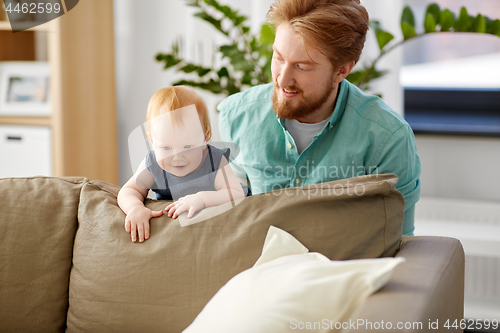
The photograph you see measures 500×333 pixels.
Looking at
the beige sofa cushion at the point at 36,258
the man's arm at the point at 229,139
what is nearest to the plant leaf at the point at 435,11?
the man's arm at the point at 229,139

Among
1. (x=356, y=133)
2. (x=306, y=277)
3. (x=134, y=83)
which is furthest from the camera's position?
Result: (x=134, y=83)

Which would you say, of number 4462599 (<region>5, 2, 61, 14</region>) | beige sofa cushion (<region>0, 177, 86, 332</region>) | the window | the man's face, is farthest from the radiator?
number 4462599 (<region>5, 2, 61, 14</region>)

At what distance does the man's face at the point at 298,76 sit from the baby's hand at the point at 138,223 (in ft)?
1.59

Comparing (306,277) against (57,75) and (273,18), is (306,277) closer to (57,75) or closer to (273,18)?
(273,18)

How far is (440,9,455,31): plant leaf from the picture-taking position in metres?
1.66

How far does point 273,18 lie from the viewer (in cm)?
135

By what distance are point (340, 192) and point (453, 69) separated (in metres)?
1.52

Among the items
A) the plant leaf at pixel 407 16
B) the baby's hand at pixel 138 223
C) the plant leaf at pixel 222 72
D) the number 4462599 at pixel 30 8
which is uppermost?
the number 4462599 at pixel 30 8

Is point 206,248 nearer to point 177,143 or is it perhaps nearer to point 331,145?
point 177,143

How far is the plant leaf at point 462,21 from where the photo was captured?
164cm

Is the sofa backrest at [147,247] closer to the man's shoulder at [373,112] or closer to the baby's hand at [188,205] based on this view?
the baby's hand at [188,205]

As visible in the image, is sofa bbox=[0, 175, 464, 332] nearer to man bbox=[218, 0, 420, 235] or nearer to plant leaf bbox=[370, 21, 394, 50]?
man bbox=[218, 0, 420, 235]

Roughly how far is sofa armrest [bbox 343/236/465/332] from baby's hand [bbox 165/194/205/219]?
415 millimetres

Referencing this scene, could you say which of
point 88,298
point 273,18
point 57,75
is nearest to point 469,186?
point 273,18
